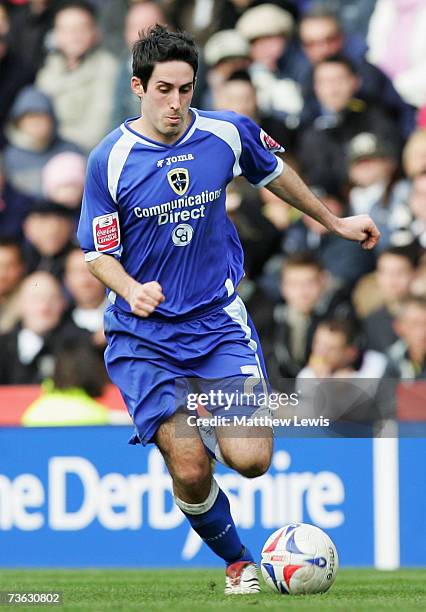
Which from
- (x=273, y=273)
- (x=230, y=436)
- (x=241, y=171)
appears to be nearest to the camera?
(x=230, y=436)

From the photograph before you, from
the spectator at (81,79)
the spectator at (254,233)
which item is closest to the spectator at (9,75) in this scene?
the spectator at (81,79)

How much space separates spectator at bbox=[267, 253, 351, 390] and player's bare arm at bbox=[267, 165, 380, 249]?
10.8 ft

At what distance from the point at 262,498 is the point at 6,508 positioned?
1.75 meters

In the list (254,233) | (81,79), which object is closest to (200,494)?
(254,233)

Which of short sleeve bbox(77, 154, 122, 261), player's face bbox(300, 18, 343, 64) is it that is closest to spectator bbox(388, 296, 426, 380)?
player's face bbox(300, 18, 343, 64)

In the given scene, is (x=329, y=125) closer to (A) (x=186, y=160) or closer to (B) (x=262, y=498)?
(B) (x=262, y=498)

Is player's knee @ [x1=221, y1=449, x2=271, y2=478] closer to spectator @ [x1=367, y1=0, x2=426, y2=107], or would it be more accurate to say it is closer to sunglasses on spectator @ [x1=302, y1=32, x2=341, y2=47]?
spectator @ [x1=367, y1=0, x2=426, y2=107]

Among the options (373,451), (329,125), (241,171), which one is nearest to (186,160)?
(241,171)

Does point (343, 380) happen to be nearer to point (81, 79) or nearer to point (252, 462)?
point (81, 79)

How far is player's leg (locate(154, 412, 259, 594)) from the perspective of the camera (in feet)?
18.3

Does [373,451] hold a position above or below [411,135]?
below

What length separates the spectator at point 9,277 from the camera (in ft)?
32.6

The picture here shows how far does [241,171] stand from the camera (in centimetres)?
600

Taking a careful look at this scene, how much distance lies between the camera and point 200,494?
18.8 feet
